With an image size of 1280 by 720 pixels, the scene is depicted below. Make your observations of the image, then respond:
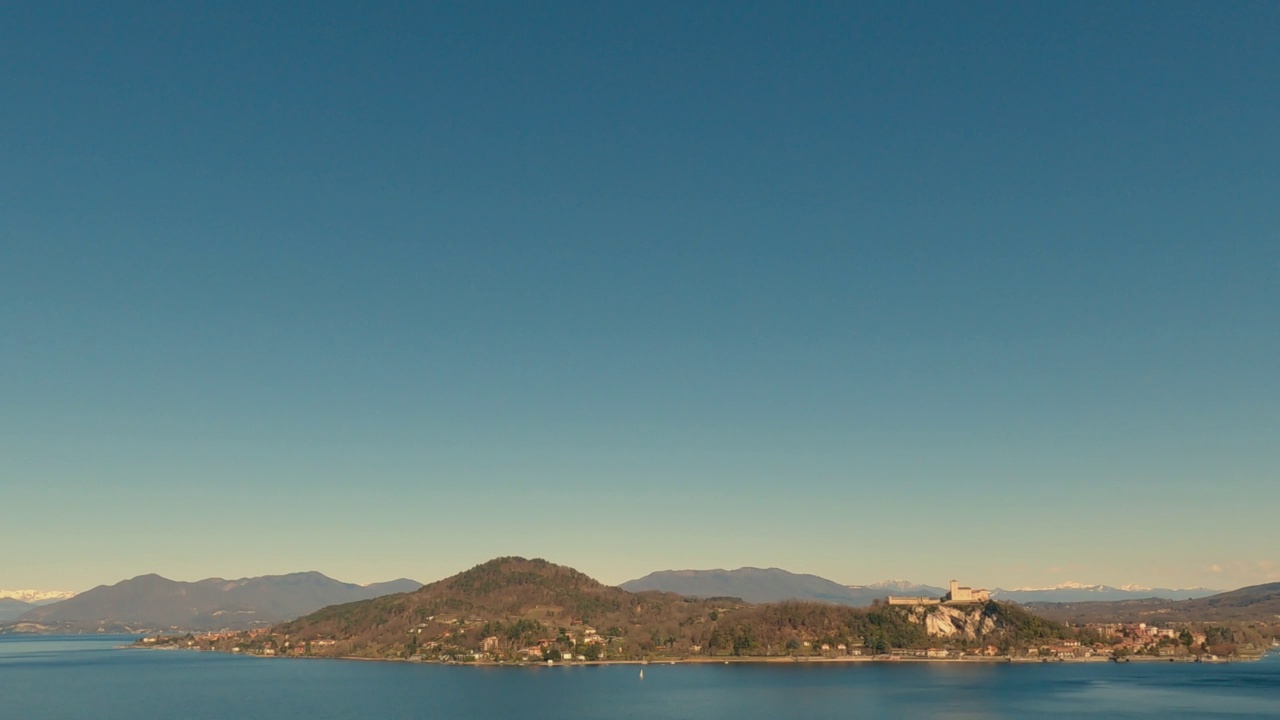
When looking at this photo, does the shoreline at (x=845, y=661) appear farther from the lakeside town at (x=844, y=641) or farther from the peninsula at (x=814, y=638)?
the peninsula at (x=814, y=638)

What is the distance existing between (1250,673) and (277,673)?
134796mm

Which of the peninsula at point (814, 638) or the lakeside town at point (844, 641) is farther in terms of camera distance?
the peninsula at point (814, 638)

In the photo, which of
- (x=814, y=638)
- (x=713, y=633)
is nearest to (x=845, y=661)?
(x=814, y=638)

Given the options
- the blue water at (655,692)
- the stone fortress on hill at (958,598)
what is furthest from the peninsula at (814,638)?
the blue water at (655,692)

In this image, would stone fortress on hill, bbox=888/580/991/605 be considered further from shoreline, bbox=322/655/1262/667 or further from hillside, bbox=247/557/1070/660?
shoreline, bbox=322/655/1262/667

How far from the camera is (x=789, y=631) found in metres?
161

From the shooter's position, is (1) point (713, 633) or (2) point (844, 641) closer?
(2) point (844, 641)

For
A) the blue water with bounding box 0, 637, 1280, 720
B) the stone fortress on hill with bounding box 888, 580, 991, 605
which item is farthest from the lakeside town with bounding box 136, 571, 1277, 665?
the blue water with bounding box 0, 637, 1280, 720

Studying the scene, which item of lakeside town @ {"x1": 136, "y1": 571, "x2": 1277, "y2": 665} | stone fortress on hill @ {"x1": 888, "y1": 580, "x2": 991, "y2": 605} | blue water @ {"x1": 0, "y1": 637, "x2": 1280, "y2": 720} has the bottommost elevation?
blue water @ {"x1": 0, "y1": 637, "x2": 1280, "y2": 720}

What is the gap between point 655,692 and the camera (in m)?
103

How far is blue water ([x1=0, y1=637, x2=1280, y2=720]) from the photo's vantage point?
86.7 m

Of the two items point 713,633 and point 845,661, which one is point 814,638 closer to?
point 845,661

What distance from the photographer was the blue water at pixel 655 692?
3413 inches

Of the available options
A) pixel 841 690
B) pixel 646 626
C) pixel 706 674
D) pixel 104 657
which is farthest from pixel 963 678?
pixel 104 657
